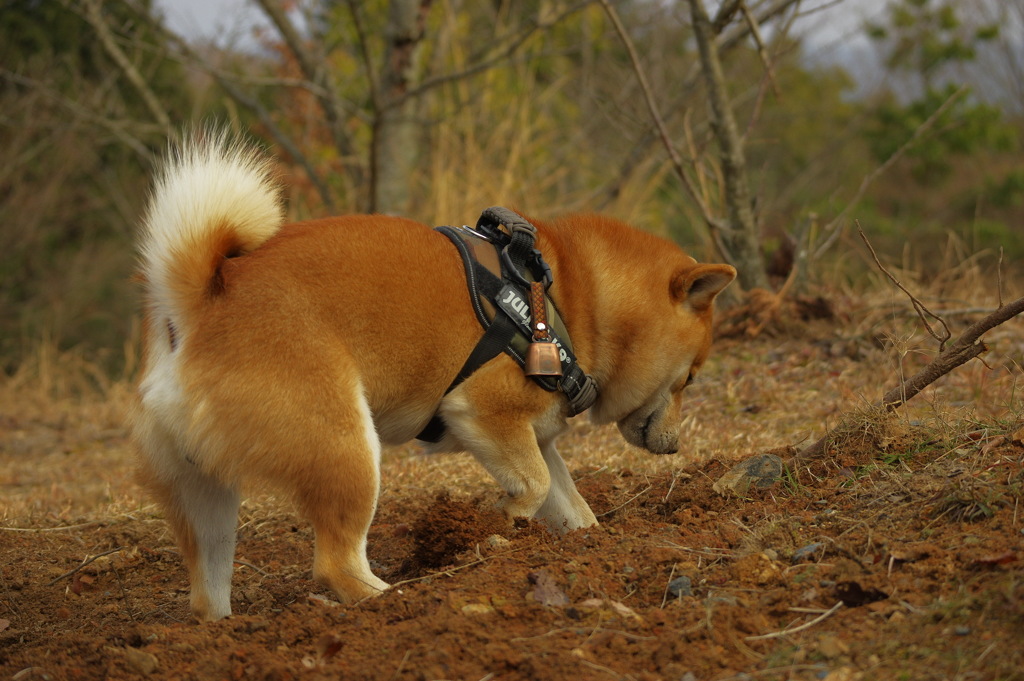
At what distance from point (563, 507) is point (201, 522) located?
1340 mm

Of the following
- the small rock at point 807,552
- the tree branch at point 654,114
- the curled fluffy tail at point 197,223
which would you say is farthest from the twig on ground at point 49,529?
the tree branch at point 654,114

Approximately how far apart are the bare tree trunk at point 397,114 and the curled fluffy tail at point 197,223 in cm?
442

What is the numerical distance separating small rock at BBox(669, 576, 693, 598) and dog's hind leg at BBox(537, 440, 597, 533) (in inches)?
38.1

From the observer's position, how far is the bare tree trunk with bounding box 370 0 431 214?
7758 mm

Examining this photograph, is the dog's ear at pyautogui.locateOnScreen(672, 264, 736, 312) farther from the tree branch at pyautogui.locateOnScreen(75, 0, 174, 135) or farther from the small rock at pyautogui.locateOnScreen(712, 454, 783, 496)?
the tree branch at pyautogui.locateOnScreen(75, 0, 174, 135)

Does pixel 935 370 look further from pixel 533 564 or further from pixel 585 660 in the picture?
pixel 585 660

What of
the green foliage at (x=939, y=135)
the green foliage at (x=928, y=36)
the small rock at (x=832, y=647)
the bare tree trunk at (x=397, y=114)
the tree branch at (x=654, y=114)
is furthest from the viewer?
the green foliage at (x=928, y=36)

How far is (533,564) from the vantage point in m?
2.86

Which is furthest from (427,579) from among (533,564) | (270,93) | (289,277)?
(270,93)

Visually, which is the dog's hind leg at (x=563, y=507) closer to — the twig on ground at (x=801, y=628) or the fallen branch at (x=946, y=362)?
the fallen branch at (x=946, y=362)

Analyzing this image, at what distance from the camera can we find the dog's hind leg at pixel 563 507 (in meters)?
3.64

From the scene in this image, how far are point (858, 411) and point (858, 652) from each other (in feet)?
5.01

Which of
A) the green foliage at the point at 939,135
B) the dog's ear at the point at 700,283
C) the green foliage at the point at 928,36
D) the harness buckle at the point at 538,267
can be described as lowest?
the green foliage at the point at 939,135

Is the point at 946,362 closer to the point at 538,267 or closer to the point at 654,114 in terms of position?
the point at 538,267
